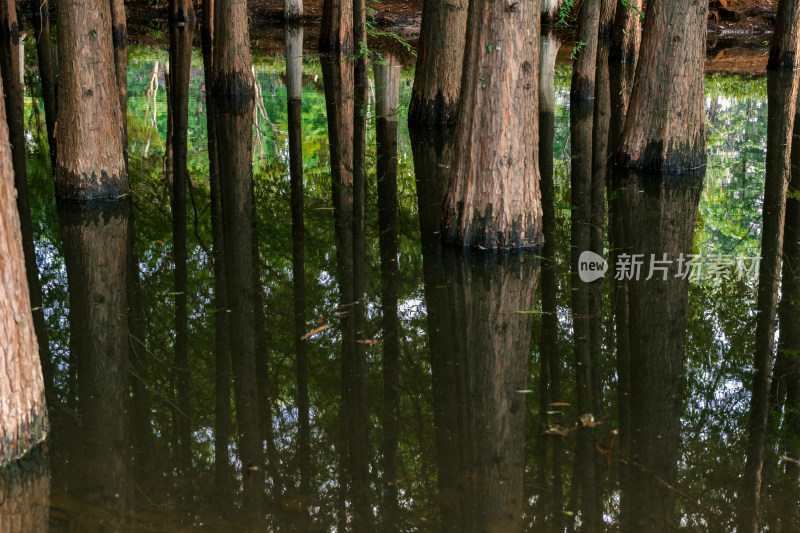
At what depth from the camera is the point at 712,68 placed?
80.1 feet

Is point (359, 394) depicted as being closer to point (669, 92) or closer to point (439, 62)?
point (669, 92)

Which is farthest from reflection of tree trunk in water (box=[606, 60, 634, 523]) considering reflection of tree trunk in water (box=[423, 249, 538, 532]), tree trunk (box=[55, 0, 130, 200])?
tree trunk (box=[55, 0, 130, 200])

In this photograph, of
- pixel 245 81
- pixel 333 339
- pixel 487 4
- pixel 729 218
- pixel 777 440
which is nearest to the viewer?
pixel 777 440

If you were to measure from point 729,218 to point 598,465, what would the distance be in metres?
6.00

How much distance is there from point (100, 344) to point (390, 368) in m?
2.30

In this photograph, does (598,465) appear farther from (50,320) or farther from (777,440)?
(50,320)

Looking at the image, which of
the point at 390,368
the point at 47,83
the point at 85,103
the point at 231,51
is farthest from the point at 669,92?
the point at 47,83

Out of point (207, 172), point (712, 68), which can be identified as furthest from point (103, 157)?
point (712, 68)

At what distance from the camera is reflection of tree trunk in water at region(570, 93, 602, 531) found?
455 centimetres

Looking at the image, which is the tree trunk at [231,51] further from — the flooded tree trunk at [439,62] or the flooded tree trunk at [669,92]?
the flooded tree trunk at [669,92]

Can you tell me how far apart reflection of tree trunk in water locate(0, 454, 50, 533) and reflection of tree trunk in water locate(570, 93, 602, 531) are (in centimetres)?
279

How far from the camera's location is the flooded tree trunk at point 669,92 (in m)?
11.5

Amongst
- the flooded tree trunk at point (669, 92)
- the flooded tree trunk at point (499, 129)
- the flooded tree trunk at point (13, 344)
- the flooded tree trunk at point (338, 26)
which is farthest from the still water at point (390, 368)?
the flooded tree trunk at point (338, 26)

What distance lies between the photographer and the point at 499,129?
8.23m
